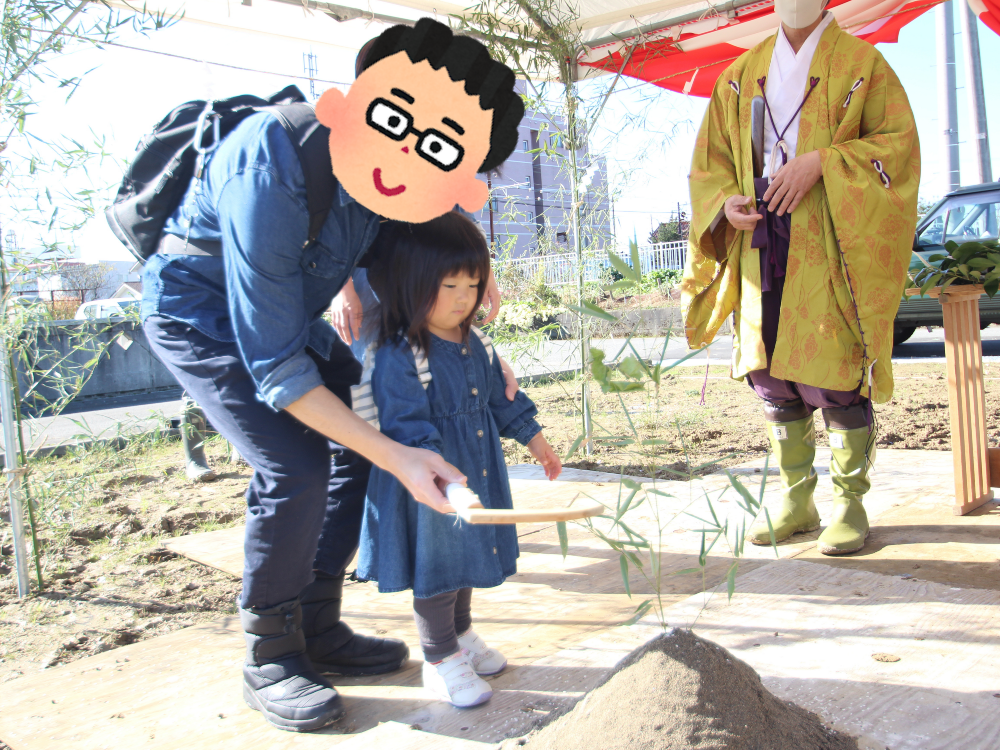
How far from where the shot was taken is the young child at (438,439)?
146 cm

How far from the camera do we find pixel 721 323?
244cm

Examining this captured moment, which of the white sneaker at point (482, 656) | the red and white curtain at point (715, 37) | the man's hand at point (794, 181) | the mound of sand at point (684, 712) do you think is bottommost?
the white sneaker at point (482, 656)

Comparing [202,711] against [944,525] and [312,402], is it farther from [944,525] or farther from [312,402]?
[944,525]

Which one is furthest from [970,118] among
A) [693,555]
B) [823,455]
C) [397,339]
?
[397,339]

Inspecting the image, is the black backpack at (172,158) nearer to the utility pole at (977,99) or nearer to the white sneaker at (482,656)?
the white sneaker at (482,656)

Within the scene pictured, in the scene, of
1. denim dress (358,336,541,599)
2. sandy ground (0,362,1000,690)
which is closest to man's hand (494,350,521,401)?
denim dress (358,336,541,599)

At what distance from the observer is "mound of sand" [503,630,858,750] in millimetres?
1071

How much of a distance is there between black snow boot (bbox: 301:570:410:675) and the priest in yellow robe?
50.6 inches

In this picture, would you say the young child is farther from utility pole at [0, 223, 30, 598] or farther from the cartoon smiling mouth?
utility pole at [0, 223, 30, 598]

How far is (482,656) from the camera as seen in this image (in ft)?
5.18

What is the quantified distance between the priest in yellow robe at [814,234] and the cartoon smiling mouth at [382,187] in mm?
1331

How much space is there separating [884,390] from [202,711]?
A: 6.57 feet

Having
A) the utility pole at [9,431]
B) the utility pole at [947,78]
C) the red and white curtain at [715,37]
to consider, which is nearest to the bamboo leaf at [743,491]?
the utility pole at [9,431]

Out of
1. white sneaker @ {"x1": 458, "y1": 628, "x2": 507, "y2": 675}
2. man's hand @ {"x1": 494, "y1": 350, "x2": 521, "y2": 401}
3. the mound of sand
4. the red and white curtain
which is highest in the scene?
the red and white curtain
